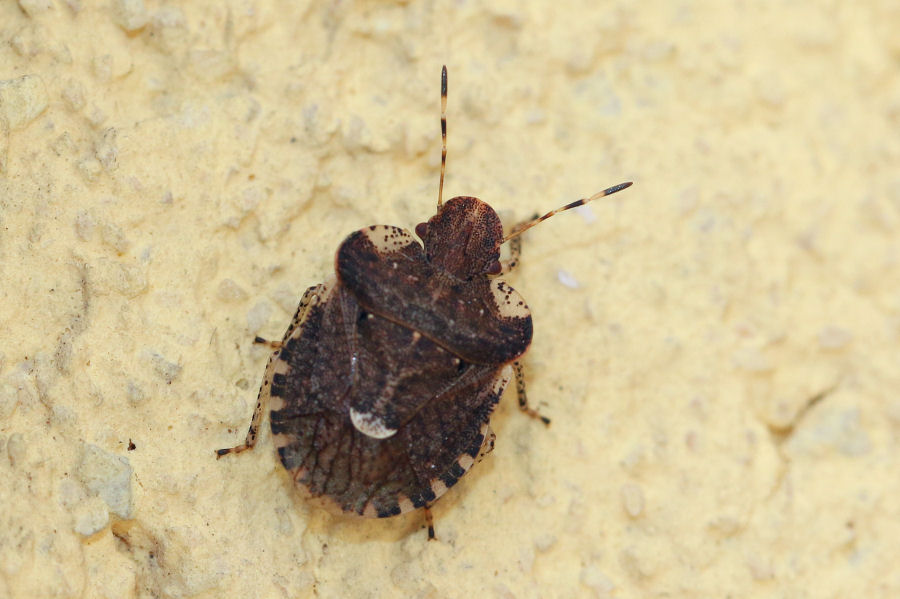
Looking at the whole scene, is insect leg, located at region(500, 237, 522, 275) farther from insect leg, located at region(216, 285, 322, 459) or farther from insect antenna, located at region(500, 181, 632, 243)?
insect leg, located at region(216, 285, 322, 459)

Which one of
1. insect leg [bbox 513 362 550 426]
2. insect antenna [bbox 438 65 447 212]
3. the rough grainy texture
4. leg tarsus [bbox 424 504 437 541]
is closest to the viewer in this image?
the rough grainy texture

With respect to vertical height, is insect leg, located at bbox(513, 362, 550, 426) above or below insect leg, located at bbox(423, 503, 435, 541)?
above

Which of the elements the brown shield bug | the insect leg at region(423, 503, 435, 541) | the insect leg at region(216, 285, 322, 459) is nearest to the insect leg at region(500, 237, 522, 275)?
the brown shield bug

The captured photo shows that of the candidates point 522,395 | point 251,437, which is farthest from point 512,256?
point 251,437

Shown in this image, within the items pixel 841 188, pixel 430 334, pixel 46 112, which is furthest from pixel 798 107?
pixel 46 112

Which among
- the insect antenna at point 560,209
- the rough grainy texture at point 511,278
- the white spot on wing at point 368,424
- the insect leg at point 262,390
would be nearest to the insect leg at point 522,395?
the rough grainy texture at point 511,278

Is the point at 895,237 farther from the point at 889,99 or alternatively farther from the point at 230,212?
the point at 230,212
